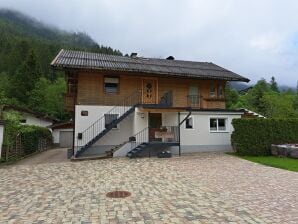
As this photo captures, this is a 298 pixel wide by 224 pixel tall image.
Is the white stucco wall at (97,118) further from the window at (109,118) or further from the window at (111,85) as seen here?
the window at (111,85)

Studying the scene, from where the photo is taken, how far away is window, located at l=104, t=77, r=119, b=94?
70.7ft

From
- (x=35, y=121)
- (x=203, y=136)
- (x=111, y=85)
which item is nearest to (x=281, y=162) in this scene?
(x=203, y=136)

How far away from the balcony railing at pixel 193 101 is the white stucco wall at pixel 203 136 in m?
2.01

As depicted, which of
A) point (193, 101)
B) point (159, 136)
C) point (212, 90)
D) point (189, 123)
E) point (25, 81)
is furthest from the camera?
point (25, 81)

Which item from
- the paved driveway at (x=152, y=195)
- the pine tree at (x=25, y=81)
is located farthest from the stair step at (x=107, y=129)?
the pine tree at (x=25, y=81)

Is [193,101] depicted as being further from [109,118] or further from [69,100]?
[69,100]

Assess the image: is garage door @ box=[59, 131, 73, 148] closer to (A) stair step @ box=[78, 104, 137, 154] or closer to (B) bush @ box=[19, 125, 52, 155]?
(B) bush @ box=[19, 125, 52, 155]

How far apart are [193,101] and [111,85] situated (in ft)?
21.1

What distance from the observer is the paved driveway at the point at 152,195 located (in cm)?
713

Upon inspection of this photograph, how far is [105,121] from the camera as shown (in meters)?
20.7

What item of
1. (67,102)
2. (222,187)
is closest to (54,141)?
(67,102)

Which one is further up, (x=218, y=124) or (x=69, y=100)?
(x=69, y=100)

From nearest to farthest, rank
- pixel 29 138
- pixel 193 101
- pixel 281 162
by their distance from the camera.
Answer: pixel 281 162, pixel 29 138, pixel 193 101

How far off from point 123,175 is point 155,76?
11552mm
